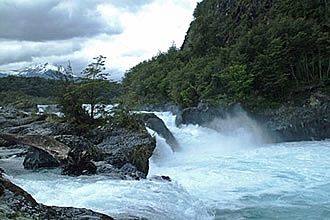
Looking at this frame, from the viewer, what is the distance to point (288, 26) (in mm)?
34000

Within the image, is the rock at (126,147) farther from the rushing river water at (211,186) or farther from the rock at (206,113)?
the rock at (206,113)

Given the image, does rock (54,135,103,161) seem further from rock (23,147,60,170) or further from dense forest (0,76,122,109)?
dense forest (0,76,122,109)

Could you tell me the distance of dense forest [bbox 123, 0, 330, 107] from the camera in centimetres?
3180

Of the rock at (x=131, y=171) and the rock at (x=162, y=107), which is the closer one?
the rock at (x=131, y=171)

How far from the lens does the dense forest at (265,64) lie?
3180 cm

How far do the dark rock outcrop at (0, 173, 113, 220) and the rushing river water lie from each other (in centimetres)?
113

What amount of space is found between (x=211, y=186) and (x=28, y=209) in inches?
365

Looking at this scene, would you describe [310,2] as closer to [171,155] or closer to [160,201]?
[171,155]

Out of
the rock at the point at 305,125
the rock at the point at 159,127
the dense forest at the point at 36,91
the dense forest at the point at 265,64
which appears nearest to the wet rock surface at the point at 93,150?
the dense forest at the point at 36,91

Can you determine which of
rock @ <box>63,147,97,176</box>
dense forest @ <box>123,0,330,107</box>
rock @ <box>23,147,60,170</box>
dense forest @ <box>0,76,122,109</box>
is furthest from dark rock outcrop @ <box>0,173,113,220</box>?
dense forest @ <box>123,0,330,107</box>

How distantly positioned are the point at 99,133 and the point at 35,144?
414 centimetres

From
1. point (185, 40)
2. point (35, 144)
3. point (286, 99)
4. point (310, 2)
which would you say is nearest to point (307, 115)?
point (286, 99)

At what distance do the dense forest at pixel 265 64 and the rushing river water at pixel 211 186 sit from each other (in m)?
5.84

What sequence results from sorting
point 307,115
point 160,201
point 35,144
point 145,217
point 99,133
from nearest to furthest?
point 145,217 → point 160,201 → point 35,144 → point 99,133 → point 307,115
